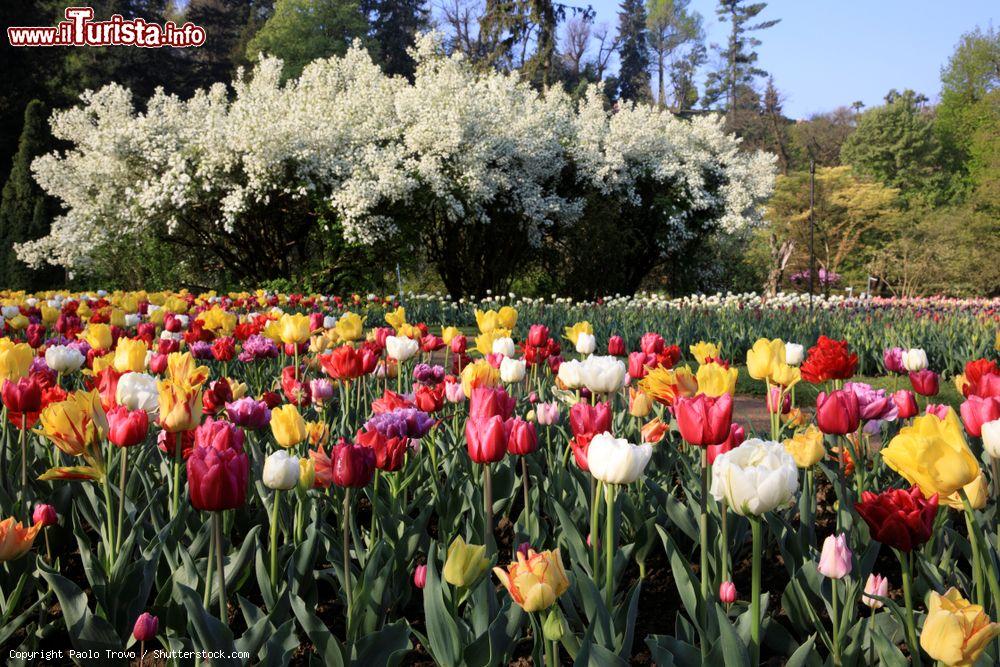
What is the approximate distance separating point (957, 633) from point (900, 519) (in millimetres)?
297

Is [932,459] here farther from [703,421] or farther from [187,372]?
[187,372]

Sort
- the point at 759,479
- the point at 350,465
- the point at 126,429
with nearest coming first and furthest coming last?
the point at 759,479 < the point at 350,465 < the point at 126,429

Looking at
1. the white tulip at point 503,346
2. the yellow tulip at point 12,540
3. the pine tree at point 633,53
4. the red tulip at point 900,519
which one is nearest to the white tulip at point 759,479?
the red tulip at point 900,519

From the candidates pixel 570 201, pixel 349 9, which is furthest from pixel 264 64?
pixel 349 9

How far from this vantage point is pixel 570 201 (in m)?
15.6

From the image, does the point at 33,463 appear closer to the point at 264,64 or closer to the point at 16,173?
the point at 264,64

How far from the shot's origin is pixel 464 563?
1.14 metres

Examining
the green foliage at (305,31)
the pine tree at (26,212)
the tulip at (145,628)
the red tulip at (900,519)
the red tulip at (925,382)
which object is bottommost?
the tulip at (145,628)

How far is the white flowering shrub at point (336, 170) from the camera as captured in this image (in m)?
11.6

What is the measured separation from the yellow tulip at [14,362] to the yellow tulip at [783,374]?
1.93 m

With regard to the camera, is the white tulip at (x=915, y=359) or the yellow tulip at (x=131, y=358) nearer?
the yellow tulip at (x=131, y=358)

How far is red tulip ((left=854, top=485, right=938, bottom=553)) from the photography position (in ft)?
3.69

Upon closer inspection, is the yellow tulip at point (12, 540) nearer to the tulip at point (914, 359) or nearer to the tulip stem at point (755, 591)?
the tulip stem at point (755, 591)

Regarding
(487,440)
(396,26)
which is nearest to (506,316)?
(487,440)
